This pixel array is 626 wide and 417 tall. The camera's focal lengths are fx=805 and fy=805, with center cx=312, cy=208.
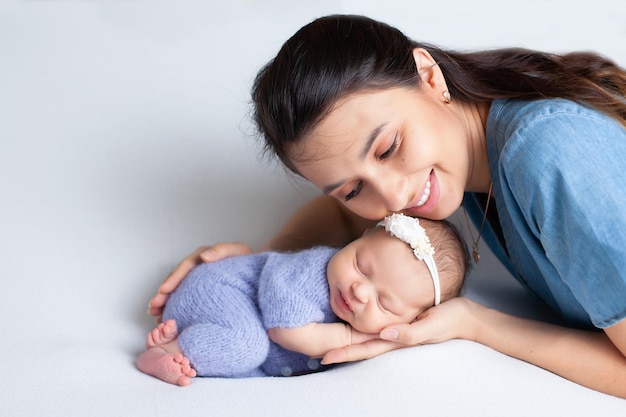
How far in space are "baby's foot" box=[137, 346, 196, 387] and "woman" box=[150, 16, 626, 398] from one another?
0.87 ft

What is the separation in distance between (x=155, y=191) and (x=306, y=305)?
2.46 feet

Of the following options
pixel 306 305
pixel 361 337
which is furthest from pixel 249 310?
pixel 361 337

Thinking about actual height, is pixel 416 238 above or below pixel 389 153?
below

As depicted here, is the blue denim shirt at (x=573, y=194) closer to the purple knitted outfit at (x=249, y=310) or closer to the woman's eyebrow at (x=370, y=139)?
the woman's eyebrow at (x=370, y=139)

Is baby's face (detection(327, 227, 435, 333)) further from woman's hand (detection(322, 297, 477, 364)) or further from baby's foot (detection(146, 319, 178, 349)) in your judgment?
baby's foot (detection(146, 319, 178, 349))

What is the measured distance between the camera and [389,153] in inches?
56.9

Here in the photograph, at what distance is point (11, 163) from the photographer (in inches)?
81.9

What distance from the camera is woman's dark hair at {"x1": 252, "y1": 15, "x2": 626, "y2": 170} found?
1433 mm

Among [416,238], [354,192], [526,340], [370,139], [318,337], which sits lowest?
[526,340]

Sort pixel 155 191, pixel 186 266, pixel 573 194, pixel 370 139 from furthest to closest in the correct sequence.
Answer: pixel 155 191, pixel 186 266, pixel 370 139, pixel 573 194

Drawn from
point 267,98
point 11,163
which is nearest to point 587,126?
point 267,98

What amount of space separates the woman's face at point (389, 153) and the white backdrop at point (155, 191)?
286mm

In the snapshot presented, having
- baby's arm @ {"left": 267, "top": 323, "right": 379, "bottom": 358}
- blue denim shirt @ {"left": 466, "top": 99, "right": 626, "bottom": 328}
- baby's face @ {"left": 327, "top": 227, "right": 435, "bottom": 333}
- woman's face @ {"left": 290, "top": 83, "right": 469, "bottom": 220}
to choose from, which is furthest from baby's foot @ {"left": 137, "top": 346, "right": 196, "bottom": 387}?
blue denim shirt @ {"left": 466, "top": 99, "right": 626, "bottom": 328}

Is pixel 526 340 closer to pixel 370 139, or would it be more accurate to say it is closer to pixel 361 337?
pixel 361 337
